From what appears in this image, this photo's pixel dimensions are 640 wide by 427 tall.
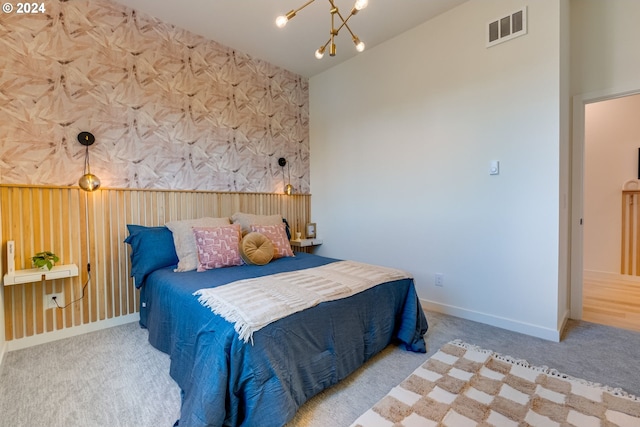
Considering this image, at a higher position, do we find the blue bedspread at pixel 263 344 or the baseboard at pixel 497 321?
the blue bedspread at pixel 263 344

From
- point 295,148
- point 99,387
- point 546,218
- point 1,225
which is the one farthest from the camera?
point 295,148

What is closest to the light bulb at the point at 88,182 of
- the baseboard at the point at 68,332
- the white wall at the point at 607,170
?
the baseboard at the point at 68,332

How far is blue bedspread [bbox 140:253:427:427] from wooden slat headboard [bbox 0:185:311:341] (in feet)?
1.76

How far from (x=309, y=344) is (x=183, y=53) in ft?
10.1

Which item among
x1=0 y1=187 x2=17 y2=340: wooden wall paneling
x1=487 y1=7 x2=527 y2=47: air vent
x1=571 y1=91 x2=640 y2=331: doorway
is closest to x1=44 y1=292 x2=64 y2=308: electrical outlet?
x1=0 y1=187 x2=17 y2=340: wooden wall paneling

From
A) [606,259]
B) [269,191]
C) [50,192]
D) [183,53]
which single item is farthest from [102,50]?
[606,259]

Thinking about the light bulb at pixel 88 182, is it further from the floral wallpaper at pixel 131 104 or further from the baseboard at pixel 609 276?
the baseboard at pixel 609 276

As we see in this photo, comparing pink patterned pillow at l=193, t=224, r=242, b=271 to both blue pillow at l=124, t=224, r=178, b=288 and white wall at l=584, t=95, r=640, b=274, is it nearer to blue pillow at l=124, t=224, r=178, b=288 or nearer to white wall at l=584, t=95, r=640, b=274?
blue pillow at l=124, t=224, r=178, b=288

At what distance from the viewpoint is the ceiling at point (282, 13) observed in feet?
8.61

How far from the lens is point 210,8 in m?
2.67

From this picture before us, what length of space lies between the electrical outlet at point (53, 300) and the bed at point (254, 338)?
602 millimetres

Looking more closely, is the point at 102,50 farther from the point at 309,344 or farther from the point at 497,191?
the point at 497,191

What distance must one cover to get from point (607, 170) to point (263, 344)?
5414mm

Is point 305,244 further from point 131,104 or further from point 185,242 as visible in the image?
point 131,104
